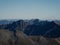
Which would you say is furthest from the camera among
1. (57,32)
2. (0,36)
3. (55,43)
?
(57,32)

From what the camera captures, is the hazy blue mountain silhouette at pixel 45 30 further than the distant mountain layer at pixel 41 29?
No

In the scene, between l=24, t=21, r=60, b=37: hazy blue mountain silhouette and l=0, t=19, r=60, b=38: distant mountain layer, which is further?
l=0, t=19, r=60, b=38: distant mountain layer

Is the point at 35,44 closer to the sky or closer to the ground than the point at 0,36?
closer to the ground

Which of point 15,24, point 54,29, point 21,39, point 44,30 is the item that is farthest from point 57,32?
point 21,39

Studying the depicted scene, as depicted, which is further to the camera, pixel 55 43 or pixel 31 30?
pixel 31 30

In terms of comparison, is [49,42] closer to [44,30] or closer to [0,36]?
[0,36]

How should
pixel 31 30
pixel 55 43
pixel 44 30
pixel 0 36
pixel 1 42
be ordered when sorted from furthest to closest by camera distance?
1. pixel 31 30
2. pixel 44 30
3. pixel 55 43
4. pixel 0 36
5. pixel 1 42

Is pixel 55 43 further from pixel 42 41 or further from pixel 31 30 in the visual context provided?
pixel 31 30

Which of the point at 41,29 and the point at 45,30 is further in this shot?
the point at 41,29

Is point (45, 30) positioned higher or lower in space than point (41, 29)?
lower

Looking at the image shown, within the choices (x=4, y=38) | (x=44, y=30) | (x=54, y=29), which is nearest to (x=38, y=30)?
(x=44, y=30)
